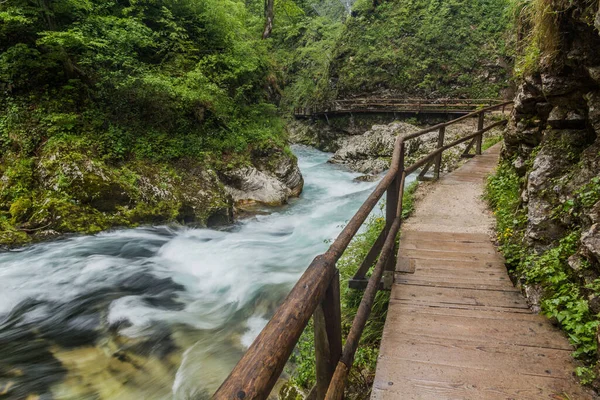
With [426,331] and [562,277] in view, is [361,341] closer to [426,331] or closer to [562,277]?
[426,331]

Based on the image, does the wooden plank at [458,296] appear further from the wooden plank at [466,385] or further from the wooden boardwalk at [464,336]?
the wooden plank at [466,385]

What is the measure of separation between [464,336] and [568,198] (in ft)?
6.38

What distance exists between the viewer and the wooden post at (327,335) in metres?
1.60

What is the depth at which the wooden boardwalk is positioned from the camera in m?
2.05

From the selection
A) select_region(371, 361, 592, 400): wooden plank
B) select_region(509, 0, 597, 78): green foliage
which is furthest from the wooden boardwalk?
select_region(509, 0, 597, 78): green foliage

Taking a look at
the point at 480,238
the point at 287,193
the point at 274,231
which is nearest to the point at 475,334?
the point at 480,238

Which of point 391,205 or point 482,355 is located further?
point 391,205

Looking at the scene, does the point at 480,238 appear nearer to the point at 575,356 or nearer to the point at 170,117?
the point at 575,356

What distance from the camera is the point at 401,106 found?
23.5 meters

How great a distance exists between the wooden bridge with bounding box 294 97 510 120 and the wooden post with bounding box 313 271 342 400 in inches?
848

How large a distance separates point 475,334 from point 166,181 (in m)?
8.02

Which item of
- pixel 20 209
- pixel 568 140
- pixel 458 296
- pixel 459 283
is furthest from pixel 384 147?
pixel 458 296

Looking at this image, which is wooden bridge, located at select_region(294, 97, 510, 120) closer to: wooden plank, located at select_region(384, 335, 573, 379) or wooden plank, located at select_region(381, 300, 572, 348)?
wooden plank, located at select_region(381, 300, 572, 348)

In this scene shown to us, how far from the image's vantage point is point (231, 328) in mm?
5355
